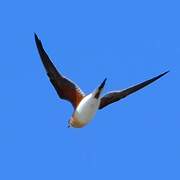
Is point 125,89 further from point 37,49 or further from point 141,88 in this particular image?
→ point 37,49

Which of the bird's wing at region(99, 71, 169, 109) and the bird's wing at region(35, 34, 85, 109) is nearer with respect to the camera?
the bird's wing at region(35, 34, 85, 109)

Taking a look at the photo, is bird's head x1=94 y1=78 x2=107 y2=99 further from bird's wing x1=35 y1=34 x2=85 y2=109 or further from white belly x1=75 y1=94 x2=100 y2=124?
bird's wing x1=35 y1=34 x2=85 y2=109

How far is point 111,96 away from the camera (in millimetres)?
25250

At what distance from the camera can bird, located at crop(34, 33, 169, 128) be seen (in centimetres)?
2409

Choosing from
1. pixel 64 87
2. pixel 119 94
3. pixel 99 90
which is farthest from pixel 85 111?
pixel 119 94

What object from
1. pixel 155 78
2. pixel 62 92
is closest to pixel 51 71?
pixel 62 92

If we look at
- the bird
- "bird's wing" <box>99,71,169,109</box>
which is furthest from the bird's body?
"bird's wing" <box>99,71,169,109</box>

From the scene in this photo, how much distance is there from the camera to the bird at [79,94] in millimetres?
24094

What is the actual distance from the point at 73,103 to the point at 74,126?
55 centimetres

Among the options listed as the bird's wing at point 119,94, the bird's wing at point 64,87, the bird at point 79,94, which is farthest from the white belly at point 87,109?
the bird's wing at point 119,94

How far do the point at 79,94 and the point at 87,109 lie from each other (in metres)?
0.73

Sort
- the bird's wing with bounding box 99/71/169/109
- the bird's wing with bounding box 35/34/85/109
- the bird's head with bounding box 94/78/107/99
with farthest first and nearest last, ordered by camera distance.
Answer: the bird's wing with bounding box 99/71/169/109 < the bird's wing with bounding box 35/34/85/109 < the bird's head with bounding box 94/78/107/99

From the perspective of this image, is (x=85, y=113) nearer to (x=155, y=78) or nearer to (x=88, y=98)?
(x=88, y=98)

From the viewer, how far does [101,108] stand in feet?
82.5
